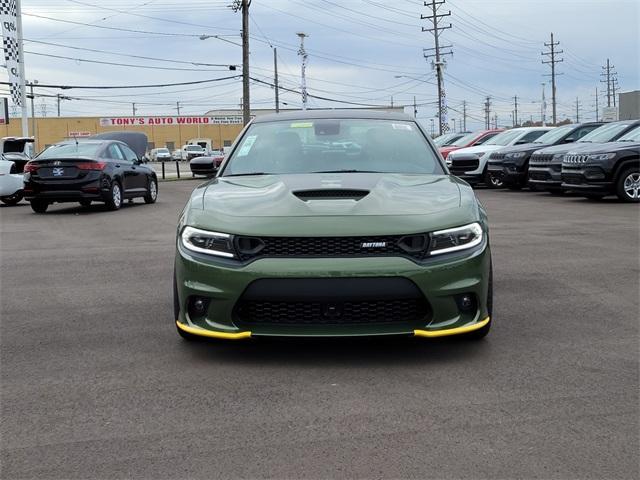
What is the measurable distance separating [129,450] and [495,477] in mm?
1474

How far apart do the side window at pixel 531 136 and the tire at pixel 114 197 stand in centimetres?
1118

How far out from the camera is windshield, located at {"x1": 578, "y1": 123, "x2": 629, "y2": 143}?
15.6 metres

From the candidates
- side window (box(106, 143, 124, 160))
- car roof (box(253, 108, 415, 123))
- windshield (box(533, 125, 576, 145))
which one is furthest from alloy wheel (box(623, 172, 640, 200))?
side window (box(106, 143, 124, 160))

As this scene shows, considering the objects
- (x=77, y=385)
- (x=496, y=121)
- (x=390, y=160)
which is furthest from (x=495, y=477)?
(x=496, y=121)

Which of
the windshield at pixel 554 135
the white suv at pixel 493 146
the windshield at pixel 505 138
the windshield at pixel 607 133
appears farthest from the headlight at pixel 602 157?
the windshield at pixel 505 138

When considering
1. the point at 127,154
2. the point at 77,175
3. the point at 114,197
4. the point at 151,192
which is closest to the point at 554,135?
the point at 151,192

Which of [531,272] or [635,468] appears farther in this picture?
[531,272]

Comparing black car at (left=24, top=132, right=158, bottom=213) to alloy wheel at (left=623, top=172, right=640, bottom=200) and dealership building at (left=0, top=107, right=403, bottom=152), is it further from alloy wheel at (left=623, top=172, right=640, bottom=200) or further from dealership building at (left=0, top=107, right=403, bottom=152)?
dealership building at (left=0, top=107, right=403, bottom=152)

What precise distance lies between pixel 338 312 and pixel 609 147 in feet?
39.7

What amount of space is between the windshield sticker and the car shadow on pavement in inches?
61.8

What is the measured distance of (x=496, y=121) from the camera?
5443 inches

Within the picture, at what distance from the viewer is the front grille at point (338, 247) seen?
3.96 metres

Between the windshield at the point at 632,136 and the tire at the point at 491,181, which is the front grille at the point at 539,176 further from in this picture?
the tire at the point at 491,181

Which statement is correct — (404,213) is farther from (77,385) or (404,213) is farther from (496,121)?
(496,121)
